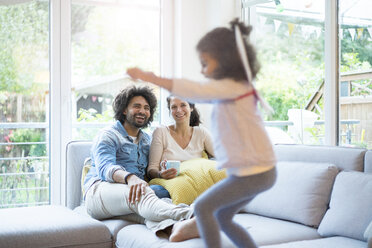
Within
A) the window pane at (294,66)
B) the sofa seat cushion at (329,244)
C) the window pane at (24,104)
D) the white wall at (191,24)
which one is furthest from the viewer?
the white wall at (191,24)

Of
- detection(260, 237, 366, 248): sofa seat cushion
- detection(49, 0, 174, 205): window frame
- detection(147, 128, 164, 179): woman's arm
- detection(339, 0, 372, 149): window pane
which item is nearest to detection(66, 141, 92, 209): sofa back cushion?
detection(147, 128, 164, 179): woman's arm

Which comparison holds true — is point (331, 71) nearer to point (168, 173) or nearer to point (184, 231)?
point (168, 173)

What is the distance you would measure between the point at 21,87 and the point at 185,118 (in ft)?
4.31

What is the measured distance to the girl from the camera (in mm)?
1352

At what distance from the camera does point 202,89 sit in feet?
4.37

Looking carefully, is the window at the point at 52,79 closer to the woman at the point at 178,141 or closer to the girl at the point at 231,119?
the woman at the point at 178,141

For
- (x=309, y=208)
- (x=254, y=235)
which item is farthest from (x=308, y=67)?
(x=254, y=235)

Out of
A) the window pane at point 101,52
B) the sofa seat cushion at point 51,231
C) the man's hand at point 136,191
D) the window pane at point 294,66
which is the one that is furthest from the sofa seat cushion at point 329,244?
the window pane at point 101,52

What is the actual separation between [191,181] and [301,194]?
1.98ft

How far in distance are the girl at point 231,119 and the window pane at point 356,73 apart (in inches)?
74.2

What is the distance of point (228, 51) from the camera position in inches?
54.4

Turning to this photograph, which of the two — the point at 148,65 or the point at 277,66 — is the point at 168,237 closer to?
the point at 277,66

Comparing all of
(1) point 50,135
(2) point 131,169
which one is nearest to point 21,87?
(1) point 50,135

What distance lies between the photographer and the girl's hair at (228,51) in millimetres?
1380
